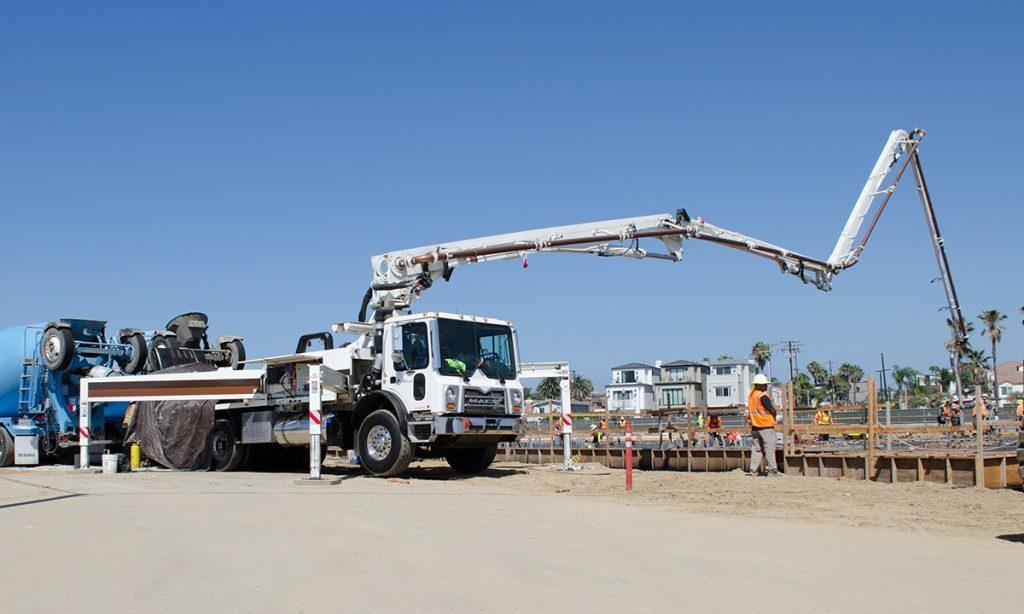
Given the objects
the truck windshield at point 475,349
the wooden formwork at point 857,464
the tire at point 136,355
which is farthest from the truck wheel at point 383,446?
the tire at point 136,355

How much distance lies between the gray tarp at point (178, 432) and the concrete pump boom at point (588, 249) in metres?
4.91

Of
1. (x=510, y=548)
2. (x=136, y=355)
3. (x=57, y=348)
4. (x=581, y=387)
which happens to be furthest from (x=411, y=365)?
(x=581, y=387)

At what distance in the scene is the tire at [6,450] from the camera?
21797 mm

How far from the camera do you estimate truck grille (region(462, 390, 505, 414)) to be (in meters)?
16.2

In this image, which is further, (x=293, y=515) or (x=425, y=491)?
(x=425, y=491)

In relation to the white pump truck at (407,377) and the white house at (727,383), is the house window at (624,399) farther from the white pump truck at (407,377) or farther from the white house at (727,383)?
the white pump truck at (407,377)

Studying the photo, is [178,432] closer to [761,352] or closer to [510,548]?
[510,548]

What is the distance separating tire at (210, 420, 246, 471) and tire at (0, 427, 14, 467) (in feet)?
17.2

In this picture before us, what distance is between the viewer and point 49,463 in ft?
74.2

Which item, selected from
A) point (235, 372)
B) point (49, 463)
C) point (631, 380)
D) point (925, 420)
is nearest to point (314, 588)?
point (235, 372)

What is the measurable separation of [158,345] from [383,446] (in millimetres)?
8679

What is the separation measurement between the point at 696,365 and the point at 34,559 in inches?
3300

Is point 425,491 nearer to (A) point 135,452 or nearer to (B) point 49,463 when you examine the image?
(A) point 135,452

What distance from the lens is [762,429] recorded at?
55.5ft
